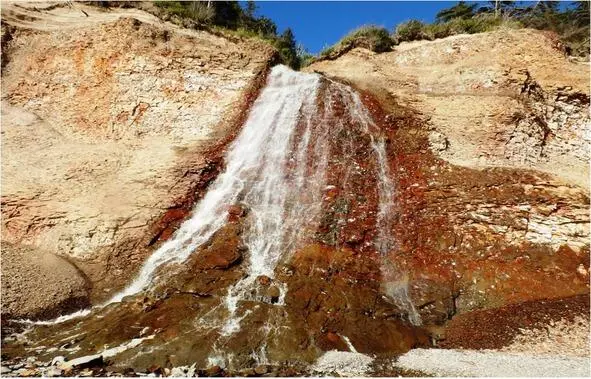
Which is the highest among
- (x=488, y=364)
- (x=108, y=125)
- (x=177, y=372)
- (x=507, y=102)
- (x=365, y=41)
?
(x=365, y=41)

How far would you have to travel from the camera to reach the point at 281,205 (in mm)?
13633

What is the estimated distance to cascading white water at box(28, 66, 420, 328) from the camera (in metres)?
11.8

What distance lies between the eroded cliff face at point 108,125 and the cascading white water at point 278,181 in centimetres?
61

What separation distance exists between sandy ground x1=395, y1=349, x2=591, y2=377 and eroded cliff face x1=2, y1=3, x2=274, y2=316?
23.3 ft

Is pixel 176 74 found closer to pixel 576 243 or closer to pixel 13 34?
pixel 13 34

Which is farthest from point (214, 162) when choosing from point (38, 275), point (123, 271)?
point (38, 275)

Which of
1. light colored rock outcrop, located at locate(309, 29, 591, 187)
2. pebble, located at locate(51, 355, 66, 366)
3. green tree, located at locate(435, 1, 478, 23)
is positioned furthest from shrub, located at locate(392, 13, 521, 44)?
pebble, located at locate(51, 355, 66, 366)

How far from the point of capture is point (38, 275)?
35.1ft

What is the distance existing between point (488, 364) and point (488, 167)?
7.65 metres

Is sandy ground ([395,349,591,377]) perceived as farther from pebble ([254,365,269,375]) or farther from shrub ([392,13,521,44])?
shrub ([392,13,521,44])

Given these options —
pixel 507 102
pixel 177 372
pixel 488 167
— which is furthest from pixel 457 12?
pixel 177 372

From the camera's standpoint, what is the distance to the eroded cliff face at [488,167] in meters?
11.9

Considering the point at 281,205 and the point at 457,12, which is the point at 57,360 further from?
the point at 457,12

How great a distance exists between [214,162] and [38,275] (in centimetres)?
616
